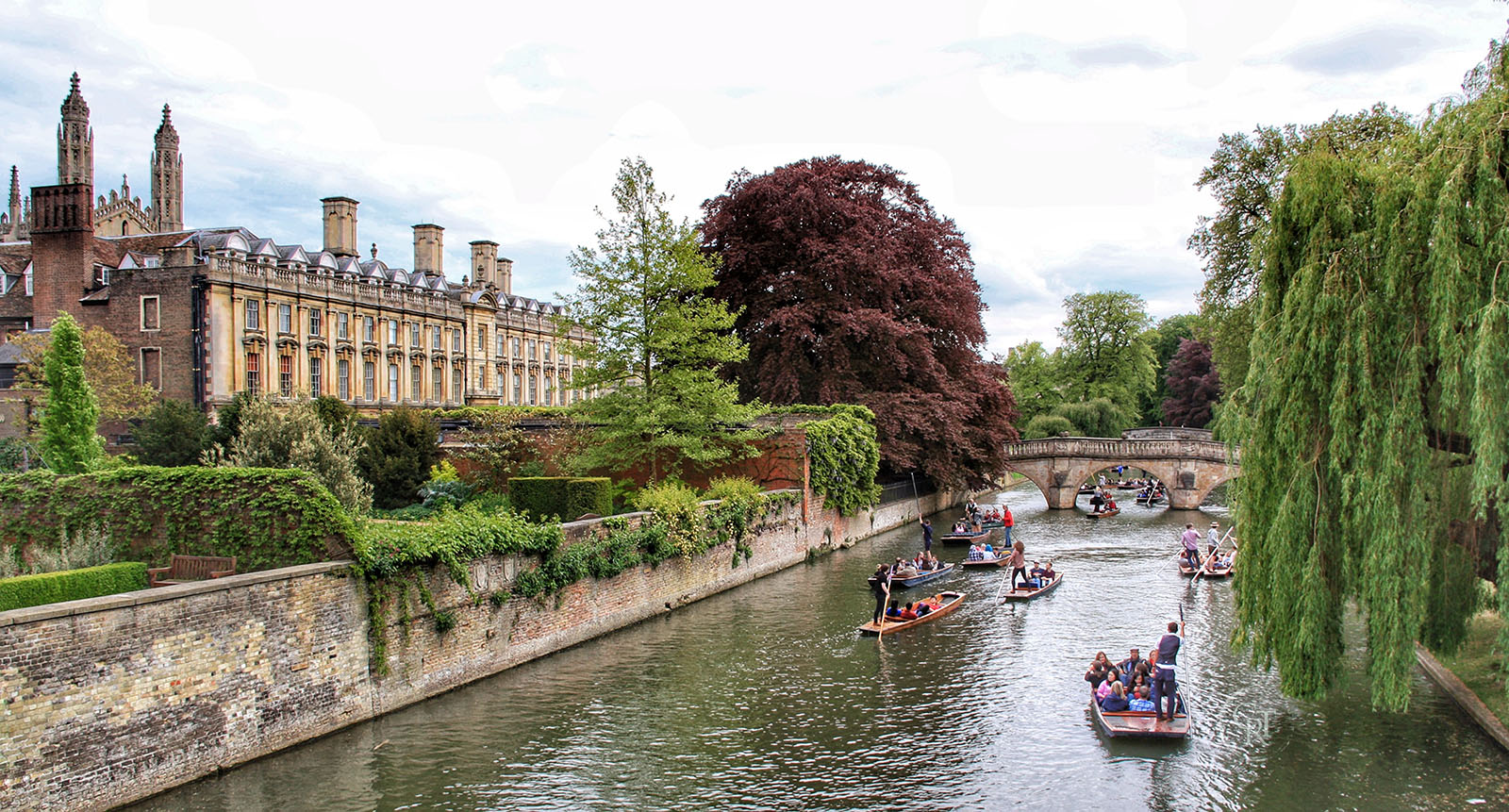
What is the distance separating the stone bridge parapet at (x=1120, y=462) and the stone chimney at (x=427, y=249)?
32.0 meters

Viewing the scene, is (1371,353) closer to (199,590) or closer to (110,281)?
(199,590)

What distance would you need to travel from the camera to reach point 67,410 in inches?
835

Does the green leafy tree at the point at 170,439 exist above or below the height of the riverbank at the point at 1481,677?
above

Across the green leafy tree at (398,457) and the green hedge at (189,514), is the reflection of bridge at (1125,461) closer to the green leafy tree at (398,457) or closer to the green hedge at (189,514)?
the green leafy tree at (398,457)

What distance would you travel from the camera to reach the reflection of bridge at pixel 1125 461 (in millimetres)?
44656

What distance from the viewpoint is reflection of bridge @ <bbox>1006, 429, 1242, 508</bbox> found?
147 feet

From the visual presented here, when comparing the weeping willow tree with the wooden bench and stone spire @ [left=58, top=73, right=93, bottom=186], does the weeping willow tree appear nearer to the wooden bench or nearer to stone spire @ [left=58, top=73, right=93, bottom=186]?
the wooden bench

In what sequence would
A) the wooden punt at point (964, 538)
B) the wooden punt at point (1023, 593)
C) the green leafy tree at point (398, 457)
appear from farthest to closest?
the wooden punt at point (964, 538)
the green leafy tree at point (398, 457)
the wooden punt at point (1023, 593)

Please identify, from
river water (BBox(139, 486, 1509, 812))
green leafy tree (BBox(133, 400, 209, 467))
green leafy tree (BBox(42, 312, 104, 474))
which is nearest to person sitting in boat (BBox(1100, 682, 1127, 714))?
river water (BBox(139, 486, 1509, 812))

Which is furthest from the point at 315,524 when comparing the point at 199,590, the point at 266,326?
the point at 266,326

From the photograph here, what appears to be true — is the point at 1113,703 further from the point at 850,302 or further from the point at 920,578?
the point at 850,302

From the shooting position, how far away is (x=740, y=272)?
38031 mm

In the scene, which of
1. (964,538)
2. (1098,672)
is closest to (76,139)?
(964,538)

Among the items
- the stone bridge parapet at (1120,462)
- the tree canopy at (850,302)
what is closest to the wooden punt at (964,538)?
the tree canopy at (850,302)
